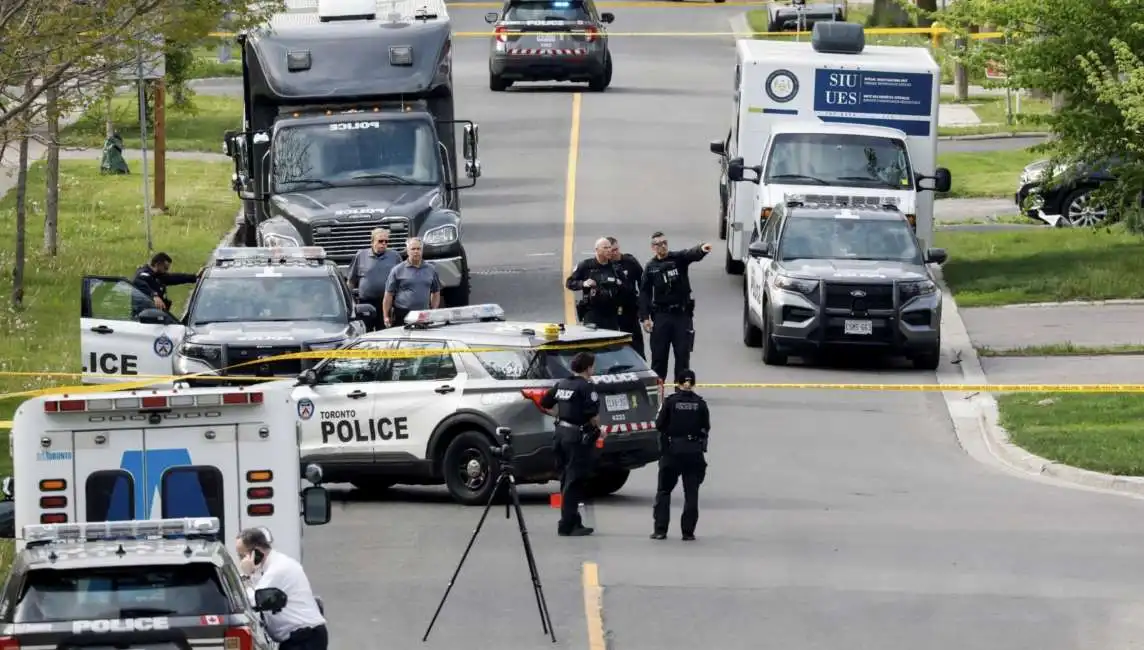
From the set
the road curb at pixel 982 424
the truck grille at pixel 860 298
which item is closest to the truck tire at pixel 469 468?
the road curb at pixel 982 424

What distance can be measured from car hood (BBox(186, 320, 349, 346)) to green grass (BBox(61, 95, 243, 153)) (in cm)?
2003

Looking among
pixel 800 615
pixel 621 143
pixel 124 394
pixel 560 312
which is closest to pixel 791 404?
pixel 560 312

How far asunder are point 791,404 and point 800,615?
9361mm

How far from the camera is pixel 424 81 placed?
2912 centimetres

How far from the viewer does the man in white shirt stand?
39.9 ft

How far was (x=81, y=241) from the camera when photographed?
34.0 metres

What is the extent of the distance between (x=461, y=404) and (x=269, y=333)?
3.14m

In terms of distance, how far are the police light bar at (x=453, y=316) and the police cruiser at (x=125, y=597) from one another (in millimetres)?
9122

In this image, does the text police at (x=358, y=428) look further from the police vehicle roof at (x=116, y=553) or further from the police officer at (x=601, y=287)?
the police vehicle roof at (x=116, y=553)

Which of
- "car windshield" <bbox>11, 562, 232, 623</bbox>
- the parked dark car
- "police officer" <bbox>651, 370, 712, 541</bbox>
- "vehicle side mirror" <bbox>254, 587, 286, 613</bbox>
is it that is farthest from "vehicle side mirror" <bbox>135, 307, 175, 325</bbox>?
the parked dark car

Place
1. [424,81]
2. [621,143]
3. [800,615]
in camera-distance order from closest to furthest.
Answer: [800,615] < [424,81] < [621,143]

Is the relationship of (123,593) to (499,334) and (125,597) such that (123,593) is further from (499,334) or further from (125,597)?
(499,334)

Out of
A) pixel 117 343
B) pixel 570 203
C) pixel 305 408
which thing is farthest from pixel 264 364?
pixel 570 203

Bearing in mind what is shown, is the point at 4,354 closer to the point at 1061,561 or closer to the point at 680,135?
the point at 1061,561
